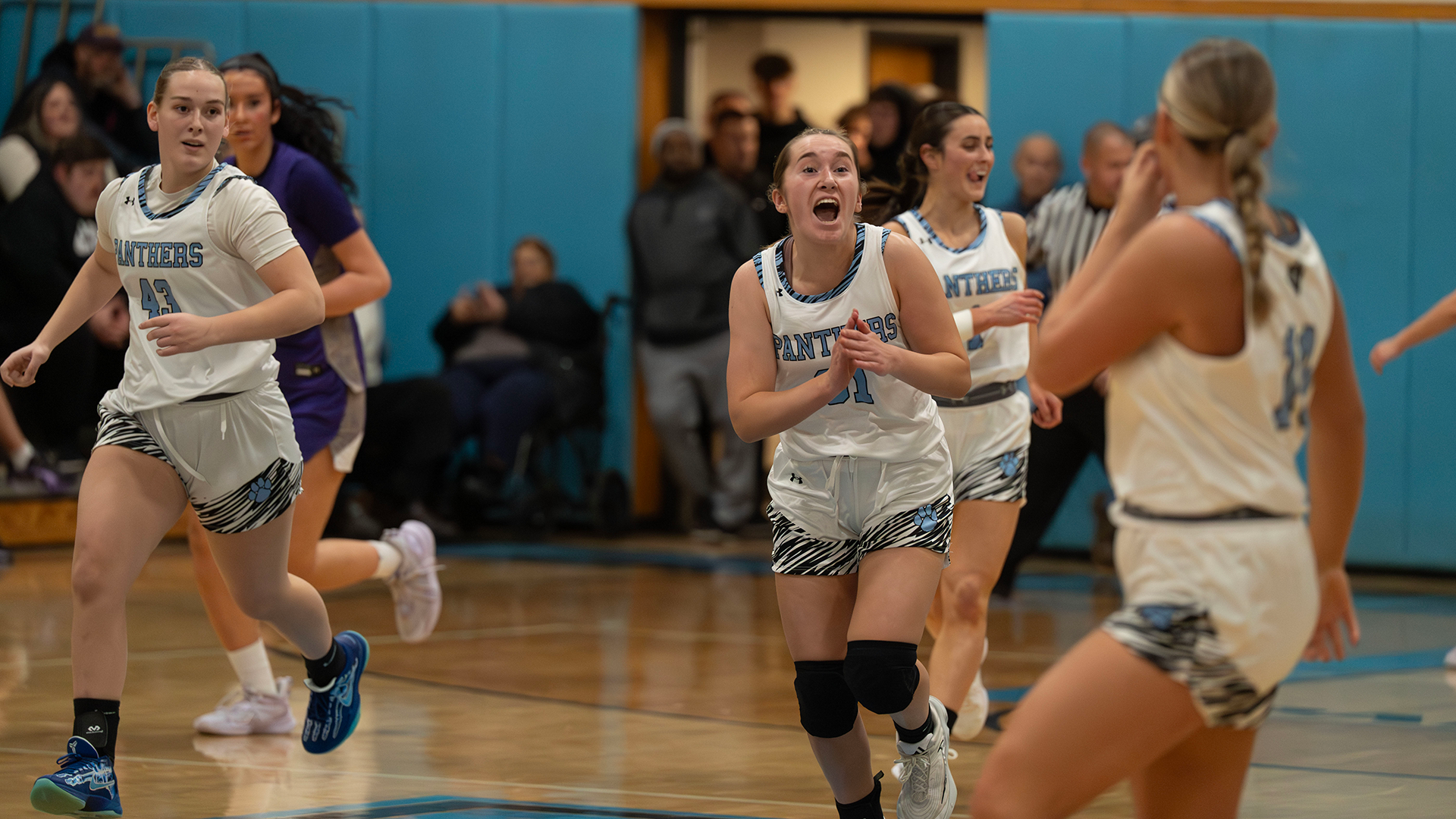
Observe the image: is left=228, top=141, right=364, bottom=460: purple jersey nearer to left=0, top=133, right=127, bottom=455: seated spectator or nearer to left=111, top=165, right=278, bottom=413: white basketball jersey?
left=111, top=165, right=278, bottom=413: white basketball jersey

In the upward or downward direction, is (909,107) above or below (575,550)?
above

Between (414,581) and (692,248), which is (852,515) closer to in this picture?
(414,581)

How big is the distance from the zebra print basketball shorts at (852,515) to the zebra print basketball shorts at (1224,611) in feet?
3.72

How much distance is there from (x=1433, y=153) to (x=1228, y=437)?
24.0 ft

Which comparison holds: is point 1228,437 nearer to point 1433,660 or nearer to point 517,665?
point 517,665

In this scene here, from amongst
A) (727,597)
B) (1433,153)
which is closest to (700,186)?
(727,597)

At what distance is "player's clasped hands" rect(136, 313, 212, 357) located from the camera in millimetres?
3939

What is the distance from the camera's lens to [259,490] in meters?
4.35

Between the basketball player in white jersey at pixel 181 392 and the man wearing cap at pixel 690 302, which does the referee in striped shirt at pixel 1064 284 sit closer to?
the man wearing cap at pixel 690 302

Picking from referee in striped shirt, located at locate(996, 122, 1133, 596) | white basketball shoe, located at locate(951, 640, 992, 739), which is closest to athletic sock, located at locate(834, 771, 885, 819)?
white basketball shoe, located at locate(951, 640, 992, 739)

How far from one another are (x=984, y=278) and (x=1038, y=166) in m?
4.61

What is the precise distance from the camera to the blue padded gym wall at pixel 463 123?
10703 millimetres

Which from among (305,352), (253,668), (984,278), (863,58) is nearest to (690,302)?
(863,58)

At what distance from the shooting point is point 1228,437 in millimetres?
2645
